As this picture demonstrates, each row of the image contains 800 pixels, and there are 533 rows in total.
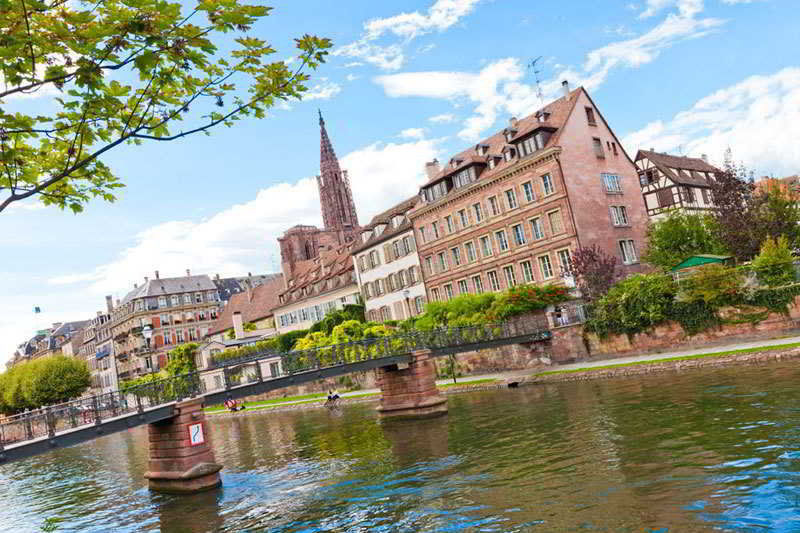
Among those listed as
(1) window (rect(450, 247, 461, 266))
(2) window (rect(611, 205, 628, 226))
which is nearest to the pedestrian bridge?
(2) window (rect(611, 205, 628, 226))

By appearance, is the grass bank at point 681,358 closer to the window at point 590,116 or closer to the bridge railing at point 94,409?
the bridge railing at point 94,409

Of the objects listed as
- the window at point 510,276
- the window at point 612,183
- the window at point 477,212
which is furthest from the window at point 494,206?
the window at point 612,183

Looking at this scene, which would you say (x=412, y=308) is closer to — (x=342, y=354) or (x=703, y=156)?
(x=342, y=354)

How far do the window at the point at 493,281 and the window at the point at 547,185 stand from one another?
8166 mm

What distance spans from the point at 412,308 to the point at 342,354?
87.9 feet

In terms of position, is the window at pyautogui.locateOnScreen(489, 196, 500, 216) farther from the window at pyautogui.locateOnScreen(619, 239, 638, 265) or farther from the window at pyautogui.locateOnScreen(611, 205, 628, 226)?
the window at pyautogui.locateOnScreen(619, 239, 638, 265)

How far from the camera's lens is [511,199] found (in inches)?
1955

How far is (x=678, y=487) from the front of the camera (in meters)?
13.1

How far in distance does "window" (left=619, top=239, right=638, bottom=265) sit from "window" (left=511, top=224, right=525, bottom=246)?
7257mm

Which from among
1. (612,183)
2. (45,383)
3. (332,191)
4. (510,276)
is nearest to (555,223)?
(510,276)

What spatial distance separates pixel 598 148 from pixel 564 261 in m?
10.1

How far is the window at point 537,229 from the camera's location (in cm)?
4769

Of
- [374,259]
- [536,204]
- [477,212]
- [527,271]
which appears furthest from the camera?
[374,259]

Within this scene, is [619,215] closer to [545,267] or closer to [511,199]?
[545,267]
